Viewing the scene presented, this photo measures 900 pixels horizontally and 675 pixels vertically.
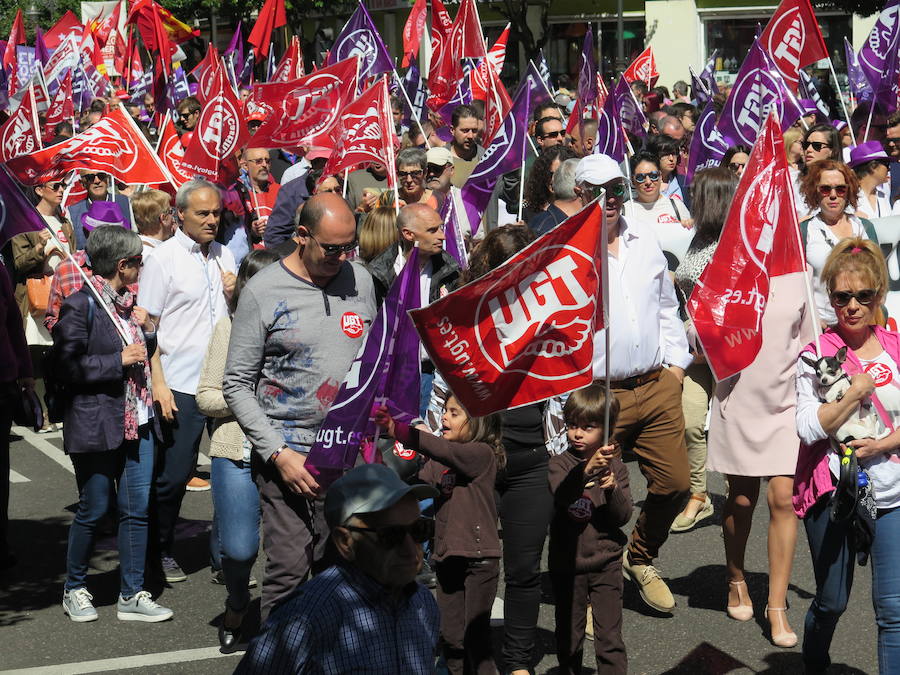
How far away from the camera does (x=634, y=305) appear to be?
20.1 feet

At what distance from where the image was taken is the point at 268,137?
1000 cm

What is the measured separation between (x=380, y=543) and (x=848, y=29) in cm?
4021

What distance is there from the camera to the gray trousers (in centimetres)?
524

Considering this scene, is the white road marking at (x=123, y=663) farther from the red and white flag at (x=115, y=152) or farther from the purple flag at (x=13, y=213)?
the red and white flag at (x=115, y=152)

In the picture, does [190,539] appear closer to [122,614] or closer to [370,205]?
[122,614]

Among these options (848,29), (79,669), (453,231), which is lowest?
(79,669)

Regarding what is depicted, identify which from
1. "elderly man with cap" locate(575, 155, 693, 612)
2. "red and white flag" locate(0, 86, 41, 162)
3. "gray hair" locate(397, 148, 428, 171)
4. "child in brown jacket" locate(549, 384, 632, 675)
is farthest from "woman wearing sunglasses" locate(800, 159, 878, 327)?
"red and white flag" locate(0, 86, 41, 162)

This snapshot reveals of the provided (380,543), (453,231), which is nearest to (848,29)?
(453,231)

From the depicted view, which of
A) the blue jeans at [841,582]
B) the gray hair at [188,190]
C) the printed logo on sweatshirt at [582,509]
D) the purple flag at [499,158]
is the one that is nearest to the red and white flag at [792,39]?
the purple flag at [499,158]

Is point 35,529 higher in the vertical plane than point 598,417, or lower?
lower

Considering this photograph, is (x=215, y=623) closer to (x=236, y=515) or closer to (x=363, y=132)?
(x=236, y=515)

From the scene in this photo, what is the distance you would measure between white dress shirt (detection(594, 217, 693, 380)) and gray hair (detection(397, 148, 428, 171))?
3049 millimetres

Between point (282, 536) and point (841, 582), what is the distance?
7.16 feet

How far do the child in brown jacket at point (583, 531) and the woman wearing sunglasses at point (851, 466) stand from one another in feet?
2.46
